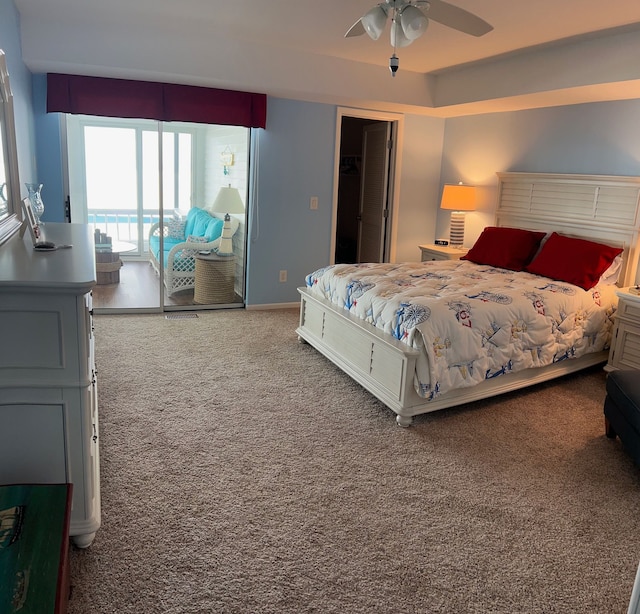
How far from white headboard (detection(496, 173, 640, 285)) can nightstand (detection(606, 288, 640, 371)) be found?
1.79ft

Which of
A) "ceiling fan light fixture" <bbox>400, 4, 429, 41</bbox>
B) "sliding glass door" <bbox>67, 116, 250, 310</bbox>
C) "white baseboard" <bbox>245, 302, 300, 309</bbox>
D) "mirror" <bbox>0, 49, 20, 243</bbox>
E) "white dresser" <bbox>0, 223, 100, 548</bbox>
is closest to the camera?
"white dresser" <bbox>0, 223, 100, 548</bbox>

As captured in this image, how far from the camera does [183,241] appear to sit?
5.47m

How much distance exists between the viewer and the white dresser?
1796mm

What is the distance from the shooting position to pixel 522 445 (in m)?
3.05

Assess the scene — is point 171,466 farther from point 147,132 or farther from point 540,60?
point 540,60

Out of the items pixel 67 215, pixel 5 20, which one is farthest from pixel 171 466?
pixel 67 215

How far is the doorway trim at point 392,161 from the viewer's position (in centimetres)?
570

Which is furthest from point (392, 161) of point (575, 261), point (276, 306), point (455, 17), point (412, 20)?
point (412, 20)

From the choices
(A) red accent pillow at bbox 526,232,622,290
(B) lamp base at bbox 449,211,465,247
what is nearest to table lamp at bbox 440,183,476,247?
(B) lamp base at bbox 449,211,465,247

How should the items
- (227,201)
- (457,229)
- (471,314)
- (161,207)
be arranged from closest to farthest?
(471,314) → (161,207) → (227,201) → (457,229)

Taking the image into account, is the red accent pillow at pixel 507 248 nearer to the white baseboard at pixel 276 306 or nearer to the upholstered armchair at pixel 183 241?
the white baseboard at pixel 276 306

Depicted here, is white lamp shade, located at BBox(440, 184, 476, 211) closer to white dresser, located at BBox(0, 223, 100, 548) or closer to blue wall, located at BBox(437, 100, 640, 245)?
blue wall, located at BBox(437, 100, 640, 245)

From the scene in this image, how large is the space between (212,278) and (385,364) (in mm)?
2791

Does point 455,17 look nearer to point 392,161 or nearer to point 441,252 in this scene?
point 441,252
